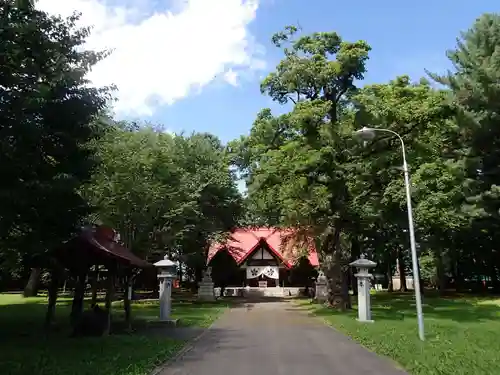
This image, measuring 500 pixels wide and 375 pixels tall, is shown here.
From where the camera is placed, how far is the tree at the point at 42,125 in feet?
35.9

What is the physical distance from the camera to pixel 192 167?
39.5 meters

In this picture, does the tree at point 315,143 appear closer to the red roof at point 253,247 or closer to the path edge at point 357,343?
the path edge at point 357,343

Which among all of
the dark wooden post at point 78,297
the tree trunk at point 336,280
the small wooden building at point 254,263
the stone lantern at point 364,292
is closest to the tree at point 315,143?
the tree trunk at point 336,280

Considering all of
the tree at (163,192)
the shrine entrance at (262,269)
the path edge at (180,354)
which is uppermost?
the tree at (163,192)

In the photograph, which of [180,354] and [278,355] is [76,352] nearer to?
[180,354]

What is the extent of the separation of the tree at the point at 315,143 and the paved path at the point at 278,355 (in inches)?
346

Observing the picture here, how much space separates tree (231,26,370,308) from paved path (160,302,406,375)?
879 centimetres

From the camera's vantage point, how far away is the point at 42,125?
1203cm

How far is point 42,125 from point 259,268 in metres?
37.1

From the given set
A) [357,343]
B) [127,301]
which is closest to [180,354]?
[357,343]

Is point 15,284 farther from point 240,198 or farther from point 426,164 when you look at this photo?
point 426,164

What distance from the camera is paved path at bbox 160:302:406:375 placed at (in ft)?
32.9

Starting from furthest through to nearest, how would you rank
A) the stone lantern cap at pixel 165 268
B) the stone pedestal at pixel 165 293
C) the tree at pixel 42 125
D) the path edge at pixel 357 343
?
the stone lantern cap at pixel 165 268, the stone pedestal at pixel 165 293, the tree at pixel 42 125, the path edge at pixel 357 343

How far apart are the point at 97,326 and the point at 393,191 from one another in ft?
48.2
